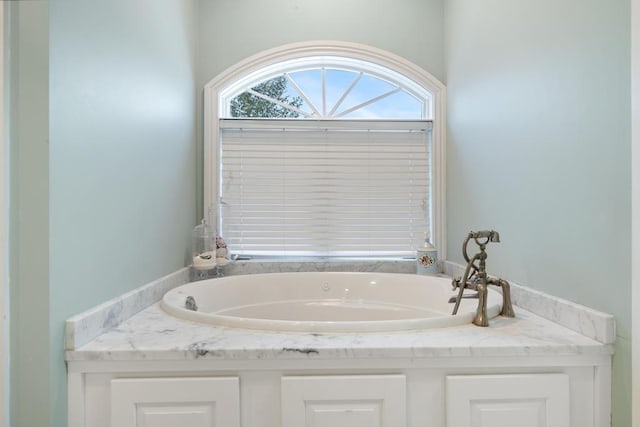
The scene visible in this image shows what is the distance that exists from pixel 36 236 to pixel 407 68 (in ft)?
6.64

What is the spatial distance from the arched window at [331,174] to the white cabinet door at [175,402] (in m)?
1.32

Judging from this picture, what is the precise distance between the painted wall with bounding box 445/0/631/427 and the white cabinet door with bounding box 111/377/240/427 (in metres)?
1.04

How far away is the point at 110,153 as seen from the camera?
125 centimetres

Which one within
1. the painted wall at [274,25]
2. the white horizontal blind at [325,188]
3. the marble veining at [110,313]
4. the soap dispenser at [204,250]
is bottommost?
the marble veining at [110,313]

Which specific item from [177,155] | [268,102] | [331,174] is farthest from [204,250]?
[268,102]

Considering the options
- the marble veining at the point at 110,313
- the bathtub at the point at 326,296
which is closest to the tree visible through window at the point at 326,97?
the bathtub at the point at 326,296

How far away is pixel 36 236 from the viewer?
0.97 m

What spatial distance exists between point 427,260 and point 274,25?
1649 mm

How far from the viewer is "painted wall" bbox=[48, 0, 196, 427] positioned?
3.30 feet

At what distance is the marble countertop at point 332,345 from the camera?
980mm

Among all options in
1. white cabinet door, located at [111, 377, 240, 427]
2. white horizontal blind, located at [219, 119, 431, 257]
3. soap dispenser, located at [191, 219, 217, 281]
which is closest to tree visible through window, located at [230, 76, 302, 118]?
white horizontal blind, located at [219, 119, 431, 257]

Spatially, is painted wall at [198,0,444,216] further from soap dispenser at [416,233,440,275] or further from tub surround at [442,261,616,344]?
tub surround at [442,261,616,344]

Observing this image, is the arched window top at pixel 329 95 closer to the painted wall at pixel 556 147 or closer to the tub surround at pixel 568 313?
the painted wall at pixel 556 147

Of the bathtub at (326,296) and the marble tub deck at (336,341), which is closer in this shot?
the marble tub deck at (336,341)
